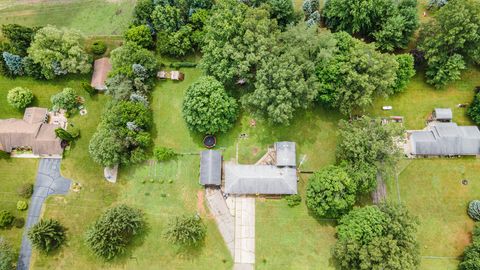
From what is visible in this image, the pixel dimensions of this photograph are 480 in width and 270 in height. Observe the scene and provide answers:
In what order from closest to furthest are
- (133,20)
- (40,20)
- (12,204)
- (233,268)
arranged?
(233,268)
(12,204)
(133,20)
(40,20)

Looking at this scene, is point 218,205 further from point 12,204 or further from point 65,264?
point 12,204

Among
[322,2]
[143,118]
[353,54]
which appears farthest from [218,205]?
[322,2]

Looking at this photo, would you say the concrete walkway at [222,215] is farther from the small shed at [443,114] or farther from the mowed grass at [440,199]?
the small shed at [443,114]

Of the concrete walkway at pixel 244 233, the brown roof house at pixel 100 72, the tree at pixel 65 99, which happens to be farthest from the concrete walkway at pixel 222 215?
the tree at pixel 65 99

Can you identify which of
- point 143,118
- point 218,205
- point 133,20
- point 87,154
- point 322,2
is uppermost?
point 322,2

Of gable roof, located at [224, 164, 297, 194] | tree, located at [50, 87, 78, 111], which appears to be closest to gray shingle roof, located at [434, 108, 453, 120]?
gable roof, located at [224, 164, 297, 194]

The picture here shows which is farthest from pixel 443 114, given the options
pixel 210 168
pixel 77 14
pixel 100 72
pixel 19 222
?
pixel 19 222
